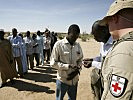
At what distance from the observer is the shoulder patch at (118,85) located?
4.66 feet

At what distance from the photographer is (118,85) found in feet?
4.70

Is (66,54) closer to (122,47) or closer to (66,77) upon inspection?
(66,77)

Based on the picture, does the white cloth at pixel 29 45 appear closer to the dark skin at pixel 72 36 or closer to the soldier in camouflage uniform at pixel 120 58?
the dark skin at pixel 72 36

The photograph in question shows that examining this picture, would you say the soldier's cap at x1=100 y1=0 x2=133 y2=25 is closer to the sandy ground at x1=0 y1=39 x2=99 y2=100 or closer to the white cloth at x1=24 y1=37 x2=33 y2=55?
the sandy ground at x1=0 y1=39 x2=99 y2=100

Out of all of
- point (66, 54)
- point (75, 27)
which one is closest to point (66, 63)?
point (66, 54)

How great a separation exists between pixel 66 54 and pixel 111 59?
3038 millimetres

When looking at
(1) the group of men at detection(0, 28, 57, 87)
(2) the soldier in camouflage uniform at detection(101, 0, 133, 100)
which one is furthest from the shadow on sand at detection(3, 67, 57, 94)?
(2) the soldier in camouflage uniform at detection(101, 0, 133, 100)

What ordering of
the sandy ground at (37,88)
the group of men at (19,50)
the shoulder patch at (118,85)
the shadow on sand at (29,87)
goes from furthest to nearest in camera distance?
the group of men at (19,50), the shadow on sand at (29,87), the sandy ground at (37,88), the shoulder patch at (118,85)

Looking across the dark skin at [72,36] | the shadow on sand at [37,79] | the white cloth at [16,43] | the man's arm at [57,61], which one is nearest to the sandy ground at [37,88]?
the shadow on sand at [37,79]

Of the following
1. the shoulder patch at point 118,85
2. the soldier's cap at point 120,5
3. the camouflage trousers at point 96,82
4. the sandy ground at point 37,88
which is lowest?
the sandy ground at point 37,88

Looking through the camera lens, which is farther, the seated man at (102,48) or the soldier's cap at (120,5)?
the seated man at (102,48)

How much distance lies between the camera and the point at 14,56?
9.58 metres

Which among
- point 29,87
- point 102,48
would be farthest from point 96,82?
point 29,87

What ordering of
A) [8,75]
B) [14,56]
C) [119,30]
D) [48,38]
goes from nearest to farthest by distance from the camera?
[119,30] → [8,75] → [14,56] → [48,38]
